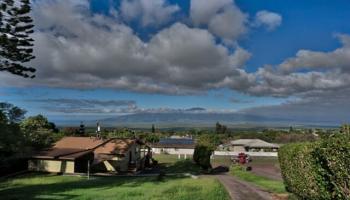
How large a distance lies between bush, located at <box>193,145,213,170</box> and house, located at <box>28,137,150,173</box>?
7.10 meters

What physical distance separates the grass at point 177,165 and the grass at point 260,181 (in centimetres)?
472

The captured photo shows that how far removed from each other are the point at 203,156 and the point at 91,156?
1436cm

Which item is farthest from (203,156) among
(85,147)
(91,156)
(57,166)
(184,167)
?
(57,166)

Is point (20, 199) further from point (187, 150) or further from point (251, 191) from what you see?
point (187, 150)

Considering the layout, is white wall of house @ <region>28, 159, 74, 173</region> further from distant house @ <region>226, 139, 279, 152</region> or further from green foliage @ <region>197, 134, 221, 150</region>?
distant house @ <region>226, 139, 279, 152</region>

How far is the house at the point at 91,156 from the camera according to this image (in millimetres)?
38000

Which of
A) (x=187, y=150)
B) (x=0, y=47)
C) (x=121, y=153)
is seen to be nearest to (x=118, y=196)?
(x=0, y=47)

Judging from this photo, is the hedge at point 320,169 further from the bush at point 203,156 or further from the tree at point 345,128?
the bush at point 203,156

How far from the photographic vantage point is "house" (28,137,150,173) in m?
38.0

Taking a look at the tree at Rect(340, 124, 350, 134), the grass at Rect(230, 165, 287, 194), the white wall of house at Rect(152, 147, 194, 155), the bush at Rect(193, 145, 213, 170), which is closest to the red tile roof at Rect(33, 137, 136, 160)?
the bush at Rect(193, 145, 213, 170)

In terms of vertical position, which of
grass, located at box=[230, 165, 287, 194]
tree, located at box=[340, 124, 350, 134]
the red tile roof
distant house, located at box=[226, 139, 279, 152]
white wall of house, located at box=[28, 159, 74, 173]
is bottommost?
grass, located at box=[230, 165, 287, 194]

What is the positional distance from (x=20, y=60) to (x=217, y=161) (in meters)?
38.5

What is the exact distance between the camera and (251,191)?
1005 inches

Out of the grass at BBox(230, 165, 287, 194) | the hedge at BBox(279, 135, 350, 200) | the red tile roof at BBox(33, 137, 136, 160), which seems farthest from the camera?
the red tile roof at BBox(33, 137, 136, 160)
